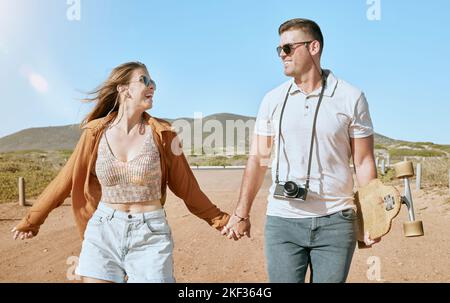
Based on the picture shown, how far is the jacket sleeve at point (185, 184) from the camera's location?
4.33 meters

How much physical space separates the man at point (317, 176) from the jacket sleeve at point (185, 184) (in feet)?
2.71

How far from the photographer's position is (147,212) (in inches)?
158

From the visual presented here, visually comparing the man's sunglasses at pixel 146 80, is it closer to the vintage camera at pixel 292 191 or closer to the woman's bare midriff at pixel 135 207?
the woman's bare midriff at pixel 135 207

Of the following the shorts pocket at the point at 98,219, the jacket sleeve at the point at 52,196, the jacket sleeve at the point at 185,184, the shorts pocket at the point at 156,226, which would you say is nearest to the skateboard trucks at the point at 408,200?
the jacket sleeve at the point at 185,184

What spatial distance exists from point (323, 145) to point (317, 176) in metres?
0.21

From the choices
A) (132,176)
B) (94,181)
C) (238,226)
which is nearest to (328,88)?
(238,226)

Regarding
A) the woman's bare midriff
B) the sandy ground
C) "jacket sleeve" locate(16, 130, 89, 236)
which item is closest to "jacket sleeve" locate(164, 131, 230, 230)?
the woman's bare midriff

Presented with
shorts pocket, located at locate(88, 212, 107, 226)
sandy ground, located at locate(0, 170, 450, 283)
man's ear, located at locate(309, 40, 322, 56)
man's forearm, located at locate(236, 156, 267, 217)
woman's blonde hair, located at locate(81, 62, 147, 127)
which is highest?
man's ear, located at locate(309, 40, 322, 56)

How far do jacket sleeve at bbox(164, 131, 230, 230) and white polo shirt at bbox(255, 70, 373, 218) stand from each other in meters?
0.86

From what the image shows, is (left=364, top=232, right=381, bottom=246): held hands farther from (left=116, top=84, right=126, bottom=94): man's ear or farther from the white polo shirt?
(left=116, top=84, right=126, bottom=94): man's ear

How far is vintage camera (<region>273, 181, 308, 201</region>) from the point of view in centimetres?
365

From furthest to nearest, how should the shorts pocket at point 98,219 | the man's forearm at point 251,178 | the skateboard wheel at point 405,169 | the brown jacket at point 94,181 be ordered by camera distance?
1. the brown jacket at point 94,181
2. the man's forearm at point 251,178
3. the shorts pocket at point 98,219
4. the skateboard wheel at point 405,169

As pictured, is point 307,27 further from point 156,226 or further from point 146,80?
point 156,226

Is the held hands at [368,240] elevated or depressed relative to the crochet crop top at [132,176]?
depressed
